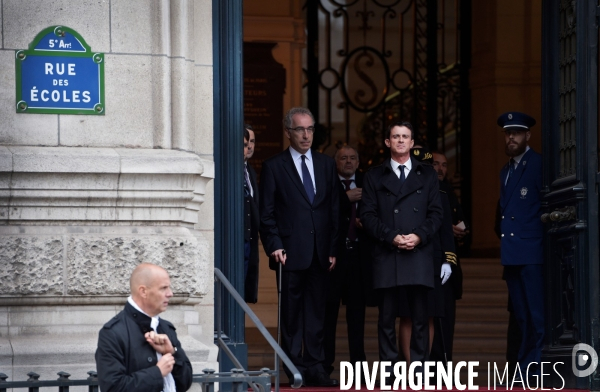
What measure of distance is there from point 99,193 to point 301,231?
3093mm

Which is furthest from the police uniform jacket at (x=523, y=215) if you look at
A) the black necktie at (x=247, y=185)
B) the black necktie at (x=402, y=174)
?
the black necktie at (x=247, y=185)

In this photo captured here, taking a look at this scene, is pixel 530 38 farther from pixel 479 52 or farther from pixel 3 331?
pixel 3 331

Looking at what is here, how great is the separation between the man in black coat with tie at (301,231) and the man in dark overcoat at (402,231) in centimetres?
42

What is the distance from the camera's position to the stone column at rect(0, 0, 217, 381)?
310 inches

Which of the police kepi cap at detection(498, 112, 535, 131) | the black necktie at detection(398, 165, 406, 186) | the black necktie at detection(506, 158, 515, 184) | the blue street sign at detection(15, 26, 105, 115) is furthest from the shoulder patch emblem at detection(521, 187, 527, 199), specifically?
the blue street sign at detection(15, 26, 105, 115)

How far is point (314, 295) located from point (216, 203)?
170 cm

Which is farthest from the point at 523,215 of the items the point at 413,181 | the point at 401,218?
the point at 401,218

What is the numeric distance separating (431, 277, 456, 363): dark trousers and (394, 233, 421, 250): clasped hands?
1.06m

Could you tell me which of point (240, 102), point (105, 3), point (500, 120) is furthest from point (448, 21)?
point (105, 3)

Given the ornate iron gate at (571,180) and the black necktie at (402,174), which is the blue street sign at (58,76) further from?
the ornate iron gate at (571,180)

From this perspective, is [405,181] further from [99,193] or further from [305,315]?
[99,193]

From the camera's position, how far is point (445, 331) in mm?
11703

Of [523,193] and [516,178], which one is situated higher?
[516,178]

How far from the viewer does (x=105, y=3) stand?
26.9ft
